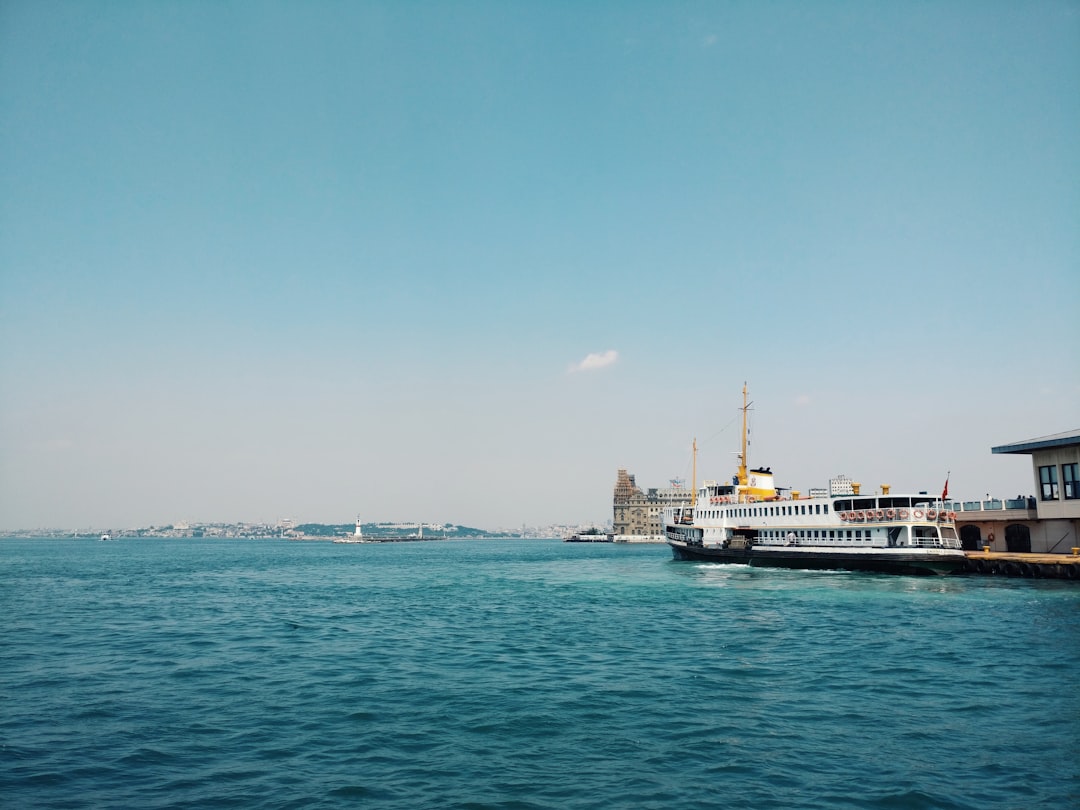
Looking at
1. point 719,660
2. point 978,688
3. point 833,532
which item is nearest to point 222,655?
point 719,660

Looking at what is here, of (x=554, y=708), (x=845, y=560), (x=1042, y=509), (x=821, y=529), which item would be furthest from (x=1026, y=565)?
(x=554, y=708)

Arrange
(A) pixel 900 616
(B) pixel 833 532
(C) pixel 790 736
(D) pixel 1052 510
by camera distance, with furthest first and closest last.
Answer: (B) pixel 833 532
(D) pixel 1052 510
(A) pixel 900 616
(C) pixel 790 736

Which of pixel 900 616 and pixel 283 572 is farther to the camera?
pixel 283 572

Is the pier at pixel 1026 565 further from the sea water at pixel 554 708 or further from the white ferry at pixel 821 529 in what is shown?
the sea water at pixel 554 708

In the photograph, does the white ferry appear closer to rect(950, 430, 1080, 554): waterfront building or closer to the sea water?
rect(950, 430, 1080, 554): waterfront building

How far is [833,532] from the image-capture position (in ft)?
210

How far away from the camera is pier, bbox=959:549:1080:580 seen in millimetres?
51562

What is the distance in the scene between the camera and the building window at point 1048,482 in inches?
2229

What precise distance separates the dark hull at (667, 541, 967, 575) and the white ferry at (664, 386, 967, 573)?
7 cm

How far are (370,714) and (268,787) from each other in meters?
5.46

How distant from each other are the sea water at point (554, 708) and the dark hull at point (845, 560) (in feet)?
49.6

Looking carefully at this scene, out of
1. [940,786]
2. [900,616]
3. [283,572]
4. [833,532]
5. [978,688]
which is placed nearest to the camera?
[940,786]

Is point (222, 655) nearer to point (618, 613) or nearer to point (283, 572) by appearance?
point (618, 613)

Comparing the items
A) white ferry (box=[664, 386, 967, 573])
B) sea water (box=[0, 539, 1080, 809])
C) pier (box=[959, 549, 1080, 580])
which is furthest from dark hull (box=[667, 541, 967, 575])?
sea water (box=[0, 539, 1080, 809])
